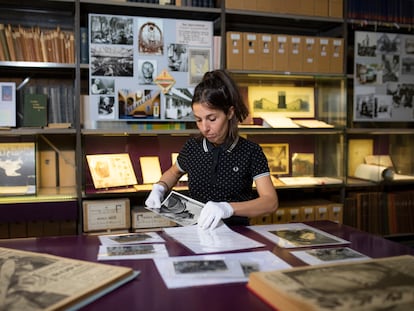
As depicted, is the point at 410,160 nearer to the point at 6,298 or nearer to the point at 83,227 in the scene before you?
the point at 83,227

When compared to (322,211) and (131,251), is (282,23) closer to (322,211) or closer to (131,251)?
(322,211)

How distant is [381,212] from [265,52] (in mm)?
1559

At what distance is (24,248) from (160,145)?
1853 millimetres

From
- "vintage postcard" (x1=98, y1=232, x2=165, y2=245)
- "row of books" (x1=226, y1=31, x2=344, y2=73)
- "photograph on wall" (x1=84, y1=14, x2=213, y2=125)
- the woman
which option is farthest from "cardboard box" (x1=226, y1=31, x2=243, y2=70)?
"vintage postcard" (x1=98, y1=232, x2=165, y2=245)

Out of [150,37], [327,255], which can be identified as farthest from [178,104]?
[327,255]

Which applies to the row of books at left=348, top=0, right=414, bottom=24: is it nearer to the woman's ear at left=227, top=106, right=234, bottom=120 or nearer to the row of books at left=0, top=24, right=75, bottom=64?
the woman's ear at left=227, top=106, right=234, bottom=120

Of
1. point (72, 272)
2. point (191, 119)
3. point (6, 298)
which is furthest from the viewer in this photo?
point (191, 119)

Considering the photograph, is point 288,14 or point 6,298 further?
point 288,14

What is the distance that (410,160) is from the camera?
3613 millimetres

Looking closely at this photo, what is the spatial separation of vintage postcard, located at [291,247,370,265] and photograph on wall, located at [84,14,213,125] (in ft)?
5.83

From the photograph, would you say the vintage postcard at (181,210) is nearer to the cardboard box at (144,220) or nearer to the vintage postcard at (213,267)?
the vintage postcard at (213,267)

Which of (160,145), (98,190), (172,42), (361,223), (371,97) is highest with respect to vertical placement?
(172,42)

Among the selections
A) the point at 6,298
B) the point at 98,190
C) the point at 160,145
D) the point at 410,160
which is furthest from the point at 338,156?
the point at 6,298

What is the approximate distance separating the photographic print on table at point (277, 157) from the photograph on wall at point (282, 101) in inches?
9.7
